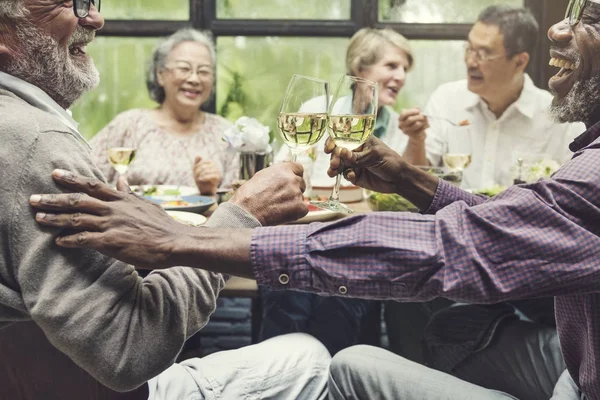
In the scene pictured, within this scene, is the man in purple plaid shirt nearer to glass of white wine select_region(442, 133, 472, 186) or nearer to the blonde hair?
glass of white wine select_region(442, 133, 472, 186)

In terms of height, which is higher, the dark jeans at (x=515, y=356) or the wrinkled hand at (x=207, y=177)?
the wrinkled hand at (x=207, y=177)

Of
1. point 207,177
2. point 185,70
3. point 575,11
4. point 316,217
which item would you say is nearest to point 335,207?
point 316,217

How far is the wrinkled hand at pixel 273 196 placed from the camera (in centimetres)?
122

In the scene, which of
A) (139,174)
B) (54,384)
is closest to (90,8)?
(54,384)

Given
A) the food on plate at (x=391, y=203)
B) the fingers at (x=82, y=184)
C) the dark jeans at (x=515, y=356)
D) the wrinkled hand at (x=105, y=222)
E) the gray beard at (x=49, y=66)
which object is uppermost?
the gray beard at (x=49, y=66)

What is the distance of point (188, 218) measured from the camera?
215cm

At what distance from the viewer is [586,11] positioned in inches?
57.4

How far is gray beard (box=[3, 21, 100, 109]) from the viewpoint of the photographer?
1.24 metres

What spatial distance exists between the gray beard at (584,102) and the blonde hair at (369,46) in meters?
2.20

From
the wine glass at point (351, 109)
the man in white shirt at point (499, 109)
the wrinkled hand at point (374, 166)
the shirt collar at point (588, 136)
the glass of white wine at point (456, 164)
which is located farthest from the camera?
the man in white shirt at point (499, 109)

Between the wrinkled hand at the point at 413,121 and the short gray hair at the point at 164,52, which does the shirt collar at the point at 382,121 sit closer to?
the wrinkled hand at the point at 413,121

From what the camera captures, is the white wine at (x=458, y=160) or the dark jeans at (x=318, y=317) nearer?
the dark jeans at (x=318, y=317)

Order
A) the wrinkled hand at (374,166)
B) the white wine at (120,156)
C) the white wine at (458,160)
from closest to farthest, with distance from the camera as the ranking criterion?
the wrinkled hand at (374,166) < the white wine at (120,156) < the white wine at (458,160)

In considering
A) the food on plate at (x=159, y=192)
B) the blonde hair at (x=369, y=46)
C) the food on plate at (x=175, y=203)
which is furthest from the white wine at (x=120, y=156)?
the blonde hair at (x=369, y=46)
